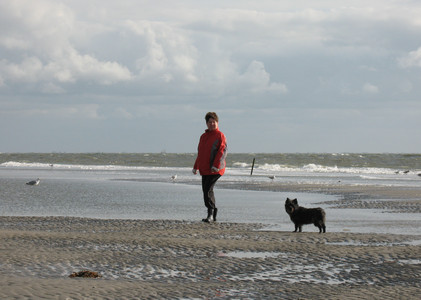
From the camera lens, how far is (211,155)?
1228 centimetres

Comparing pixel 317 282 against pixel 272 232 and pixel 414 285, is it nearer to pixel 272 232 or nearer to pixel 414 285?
pixel 414 285

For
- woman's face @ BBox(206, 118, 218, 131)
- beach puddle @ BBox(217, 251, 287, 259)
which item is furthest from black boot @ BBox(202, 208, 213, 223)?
beach puddle @ BBox(217, 251, 287, 259)

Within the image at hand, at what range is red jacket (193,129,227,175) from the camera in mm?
12250

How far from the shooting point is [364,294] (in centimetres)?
607

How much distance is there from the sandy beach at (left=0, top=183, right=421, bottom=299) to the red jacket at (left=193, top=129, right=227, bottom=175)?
1.22 metres

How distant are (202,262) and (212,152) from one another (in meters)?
4.69

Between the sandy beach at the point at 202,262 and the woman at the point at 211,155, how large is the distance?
86 centimetres

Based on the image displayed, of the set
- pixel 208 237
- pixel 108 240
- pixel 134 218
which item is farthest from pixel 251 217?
pixel 108 240

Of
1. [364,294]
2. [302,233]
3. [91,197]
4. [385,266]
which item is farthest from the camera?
[91,197]

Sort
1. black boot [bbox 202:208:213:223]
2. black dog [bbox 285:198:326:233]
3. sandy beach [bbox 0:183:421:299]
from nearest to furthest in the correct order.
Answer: sandy beach [bbox 0:183:421:299] → black dog [bbox 285:198:326:233] → black boot [bbox 202:208:213:223]

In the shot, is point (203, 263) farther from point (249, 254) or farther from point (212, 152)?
point (212, 152)

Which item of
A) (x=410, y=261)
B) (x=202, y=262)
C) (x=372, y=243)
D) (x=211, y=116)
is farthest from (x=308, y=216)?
(x=202, y=262)

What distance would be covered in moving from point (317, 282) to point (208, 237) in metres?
3.81

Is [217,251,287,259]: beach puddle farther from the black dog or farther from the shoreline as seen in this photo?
the black dog
